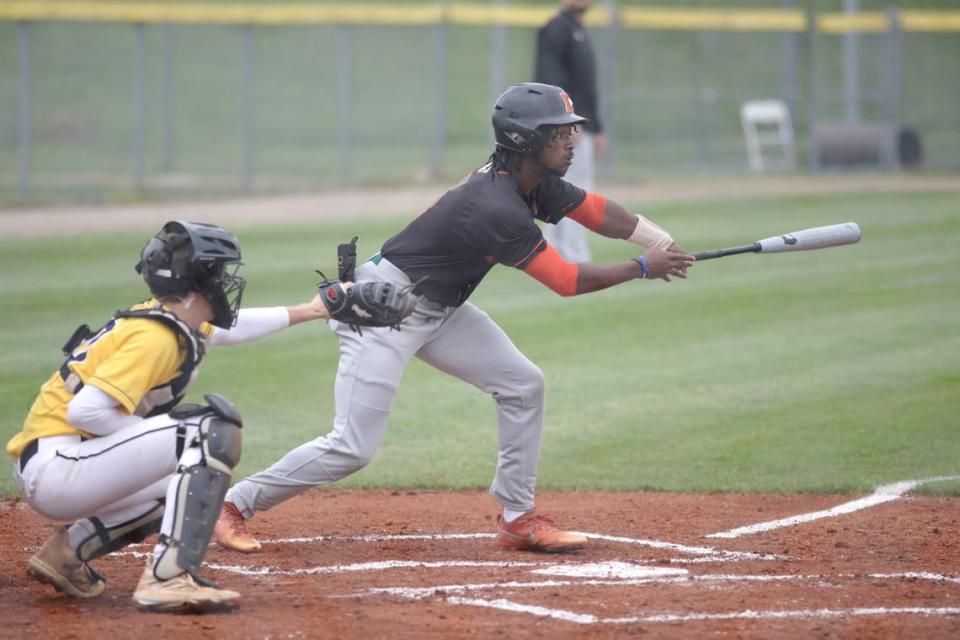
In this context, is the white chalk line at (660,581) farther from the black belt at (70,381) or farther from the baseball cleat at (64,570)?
the black belt at (70,381)

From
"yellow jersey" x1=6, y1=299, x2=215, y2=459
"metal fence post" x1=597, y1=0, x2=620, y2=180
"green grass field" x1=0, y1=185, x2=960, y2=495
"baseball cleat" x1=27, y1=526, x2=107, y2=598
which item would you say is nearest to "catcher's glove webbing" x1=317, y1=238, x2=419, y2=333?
→ "yellow jersey" x1=6, y1=299, x2=215, y2=459

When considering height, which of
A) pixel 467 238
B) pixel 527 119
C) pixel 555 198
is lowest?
pixel 467 238

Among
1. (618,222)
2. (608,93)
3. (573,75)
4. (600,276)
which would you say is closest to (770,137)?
(608,93)

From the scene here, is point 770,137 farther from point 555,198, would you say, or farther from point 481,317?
point 481,317

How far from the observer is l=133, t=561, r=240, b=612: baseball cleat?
14.3 ft

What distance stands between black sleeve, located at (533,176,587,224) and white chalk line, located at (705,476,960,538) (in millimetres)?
1471

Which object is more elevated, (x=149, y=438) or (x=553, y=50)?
(x=553, y=50)

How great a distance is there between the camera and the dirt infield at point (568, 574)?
14.2 feet

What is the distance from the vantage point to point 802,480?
22.3ft

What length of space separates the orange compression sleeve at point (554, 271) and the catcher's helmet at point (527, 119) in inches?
16.1

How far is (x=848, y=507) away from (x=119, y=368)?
346 cm

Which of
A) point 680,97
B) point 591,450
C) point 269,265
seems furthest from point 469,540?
point 680,97

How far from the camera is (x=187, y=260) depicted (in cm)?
448

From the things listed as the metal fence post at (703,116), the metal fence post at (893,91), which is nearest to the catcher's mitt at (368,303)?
the metal fence post at (703,116)
